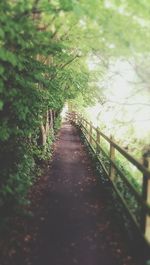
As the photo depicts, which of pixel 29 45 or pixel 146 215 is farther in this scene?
pixel 29 45

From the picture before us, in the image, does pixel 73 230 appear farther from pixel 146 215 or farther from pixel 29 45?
pixel 29 45

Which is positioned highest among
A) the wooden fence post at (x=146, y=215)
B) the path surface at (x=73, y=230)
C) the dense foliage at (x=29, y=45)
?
the dense foliage at (x=29, y=45)

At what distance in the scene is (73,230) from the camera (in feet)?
21.6

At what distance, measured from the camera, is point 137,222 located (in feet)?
19.1

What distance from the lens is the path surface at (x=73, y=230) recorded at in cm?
552

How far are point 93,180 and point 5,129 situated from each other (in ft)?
13.3

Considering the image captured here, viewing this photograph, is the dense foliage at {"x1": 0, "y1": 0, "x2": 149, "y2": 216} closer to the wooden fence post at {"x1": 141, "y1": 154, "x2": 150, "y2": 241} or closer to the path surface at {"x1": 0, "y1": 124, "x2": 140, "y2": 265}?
the path surface at {"x1": 0, "y1": 124, "x2": 140, "y2": 265}

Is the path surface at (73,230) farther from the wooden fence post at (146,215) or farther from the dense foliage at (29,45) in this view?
the dense foliage at (29,45)

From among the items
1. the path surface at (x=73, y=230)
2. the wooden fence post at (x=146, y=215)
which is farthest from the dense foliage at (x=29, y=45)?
the wooden fence post at (x=146, y=215)

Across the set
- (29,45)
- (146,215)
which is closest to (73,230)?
(146,215)

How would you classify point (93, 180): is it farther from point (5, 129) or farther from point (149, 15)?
point (149, 15)

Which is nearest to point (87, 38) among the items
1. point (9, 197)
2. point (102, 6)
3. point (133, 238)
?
point (102, 6)

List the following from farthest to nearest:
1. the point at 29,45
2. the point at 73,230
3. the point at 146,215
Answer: the point at 29,45 → the point at 73,230 → the point at 146,215

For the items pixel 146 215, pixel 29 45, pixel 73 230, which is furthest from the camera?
pixel 29 45
